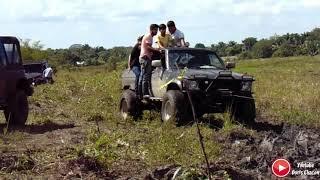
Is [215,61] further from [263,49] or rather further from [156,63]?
[263,49]

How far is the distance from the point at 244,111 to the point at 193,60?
5.09 feet

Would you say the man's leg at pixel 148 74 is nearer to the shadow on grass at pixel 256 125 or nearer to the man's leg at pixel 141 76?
the man's leg at pixel 141 76

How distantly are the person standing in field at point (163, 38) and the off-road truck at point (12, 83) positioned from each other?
117 inches

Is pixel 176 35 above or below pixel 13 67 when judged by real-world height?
above

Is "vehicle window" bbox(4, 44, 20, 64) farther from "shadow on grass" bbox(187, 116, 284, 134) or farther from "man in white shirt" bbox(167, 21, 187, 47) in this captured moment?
"shadow on grass" bbox(187, 116, 284, 134)

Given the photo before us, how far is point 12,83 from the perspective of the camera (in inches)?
520

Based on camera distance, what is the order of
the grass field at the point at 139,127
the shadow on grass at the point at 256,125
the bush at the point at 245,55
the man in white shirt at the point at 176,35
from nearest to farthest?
the grass field at the point at 139,127, the shadow on grass at the point at 256,125, the man in white shirt at the point at 176,35, the bush at the point at 245,55

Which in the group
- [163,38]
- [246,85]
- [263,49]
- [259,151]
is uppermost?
[163,38]

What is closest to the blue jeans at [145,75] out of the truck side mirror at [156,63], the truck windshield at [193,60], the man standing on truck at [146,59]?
the man standing on truck at [146,59]

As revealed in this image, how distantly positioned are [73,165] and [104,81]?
1898 centimetres

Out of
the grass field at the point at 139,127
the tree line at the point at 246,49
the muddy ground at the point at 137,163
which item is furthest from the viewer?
the tree line at the point at 246,49

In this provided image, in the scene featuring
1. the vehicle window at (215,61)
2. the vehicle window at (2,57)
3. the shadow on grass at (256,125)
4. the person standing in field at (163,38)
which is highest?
the person standing in field at (163,38)

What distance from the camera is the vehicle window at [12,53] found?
13305 mm

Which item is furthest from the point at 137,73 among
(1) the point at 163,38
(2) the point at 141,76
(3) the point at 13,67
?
(3) the point at 13,67
